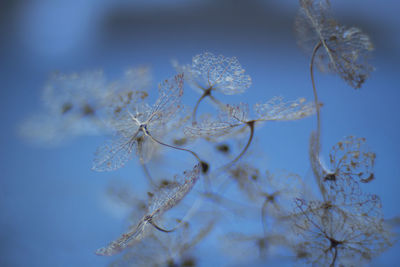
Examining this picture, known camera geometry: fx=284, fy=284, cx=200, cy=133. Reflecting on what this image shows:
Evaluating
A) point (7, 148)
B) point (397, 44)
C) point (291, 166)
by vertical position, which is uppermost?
point (7, 148)

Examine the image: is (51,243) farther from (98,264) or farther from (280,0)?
(280,0)

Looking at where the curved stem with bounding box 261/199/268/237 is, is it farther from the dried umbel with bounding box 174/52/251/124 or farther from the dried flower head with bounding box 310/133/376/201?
the dried umbel with bounding box 174/52/251/124

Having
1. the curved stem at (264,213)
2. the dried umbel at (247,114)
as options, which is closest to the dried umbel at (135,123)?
the dried umbel at (247,114)

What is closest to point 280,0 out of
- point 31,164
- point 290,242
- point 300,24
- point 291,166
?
point 300,24

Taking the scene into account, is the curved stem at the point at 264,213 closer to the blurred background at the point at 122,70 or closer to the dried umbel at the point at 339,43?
the blurred background at the point at 122,70

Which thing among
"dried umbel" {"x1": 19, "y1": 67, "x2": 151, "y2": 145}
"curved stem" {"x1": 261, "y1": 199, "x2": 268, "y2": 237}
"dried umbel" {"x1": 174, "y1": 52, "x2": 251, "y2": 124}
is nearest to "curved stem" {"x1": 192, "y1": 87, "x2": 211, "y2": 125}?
"dried umbel" {"x1": 174, "y1": 52, "x2": 251, "y2": 124}

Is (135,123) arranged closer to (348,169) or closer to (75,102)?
(75,102)
